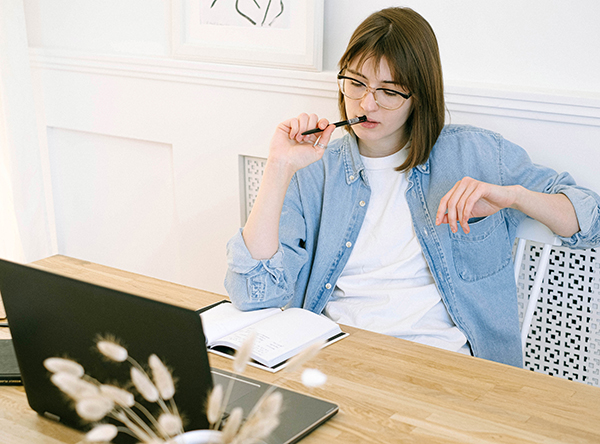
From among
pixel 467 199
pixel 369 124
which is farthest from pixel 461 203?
pixel 369 124

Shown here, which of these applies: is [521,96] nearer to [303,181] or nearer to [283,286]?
[303,181]

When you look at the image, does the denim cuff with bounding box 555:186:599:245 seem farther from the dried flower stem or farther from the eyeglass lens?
the dried flower stem

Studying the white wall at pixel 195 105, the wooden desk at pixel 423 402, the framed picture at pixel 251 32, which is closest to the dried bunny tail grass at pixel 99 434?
the wooden desk at pixel 423 402

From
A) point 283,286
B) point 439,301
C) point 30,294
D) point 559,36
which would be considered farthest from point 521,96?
point 30,294

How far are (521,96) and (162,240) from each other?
138 cm

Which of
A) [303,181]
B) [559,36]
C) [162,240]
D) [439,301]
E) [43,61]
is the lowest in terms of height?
[162,240]

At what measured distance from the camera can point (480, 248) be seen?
4.63 ft

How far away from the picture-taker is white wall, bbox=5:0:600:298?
1.52 meters

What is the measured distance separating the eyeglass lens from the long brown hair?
1.1 inches

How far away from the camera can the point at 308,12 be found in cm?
180

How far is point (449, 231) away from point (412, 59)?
38 centimetres

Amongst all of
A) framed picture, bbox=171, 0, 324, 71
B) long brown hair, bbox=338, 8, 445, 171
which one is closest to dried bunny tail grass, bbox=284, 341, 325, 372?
long brown hair, bbox=338, 8, 445, 171

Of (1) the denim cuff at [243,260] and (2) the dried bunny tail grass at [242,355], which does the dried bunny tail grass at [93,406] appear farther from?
(1) the denim cuff at [243,260]

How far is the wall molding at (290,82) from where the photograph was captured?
4.88ft
